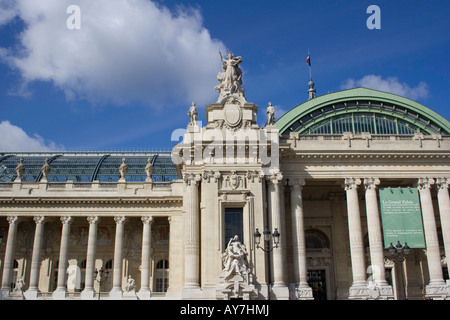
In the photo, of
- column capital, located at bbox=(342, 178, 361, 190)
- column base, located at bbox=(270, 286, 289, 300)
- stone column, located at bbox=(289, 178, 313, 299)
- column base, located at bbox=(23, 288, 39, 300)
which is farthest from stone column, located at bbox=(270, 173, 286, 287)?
column base, located at bbox=(23, 288, 39, 300)

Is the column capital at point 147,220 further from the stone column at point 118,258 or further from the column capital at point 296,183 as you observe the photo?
the column capital at point 296,183

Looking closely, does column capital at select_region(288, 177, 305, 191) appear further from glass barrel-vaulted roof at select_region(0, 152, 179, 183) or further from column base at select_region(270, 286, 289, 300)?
glass barrel-vaulted roof at select_region(0, 152, 179, 183)

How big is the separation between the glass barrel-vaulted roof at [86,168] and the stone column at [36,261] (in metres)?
7.24

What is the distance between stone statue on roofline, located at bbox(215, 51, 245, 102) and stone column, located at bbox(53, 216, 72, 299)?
67.9 ft

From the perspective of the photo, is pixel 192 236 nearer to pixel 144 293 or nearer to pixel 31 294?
pixel 144 293

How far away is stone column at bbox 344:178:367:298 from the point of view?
36188 millimetres

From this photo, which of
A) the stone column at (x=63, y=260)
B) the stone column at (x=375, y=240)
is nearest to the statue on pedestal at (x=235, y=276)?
the stone column at (x=375, y=240)

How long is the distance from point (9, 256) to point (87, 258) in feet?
25.3

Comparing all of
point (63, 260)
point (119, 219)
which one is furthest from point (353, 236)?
point (63, 260)

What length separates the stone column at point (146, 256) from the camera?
42.9 meters

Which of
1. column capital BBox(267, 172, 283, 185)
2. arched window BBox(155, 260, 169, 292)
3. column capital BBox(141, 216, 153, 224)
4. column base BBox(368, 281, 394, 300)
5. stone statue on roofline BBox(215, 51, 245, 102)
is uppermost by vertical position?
stone statue on roofline BBox(215, 51, 245, 102)

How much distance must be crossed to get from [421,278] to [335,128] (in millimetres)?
18674
